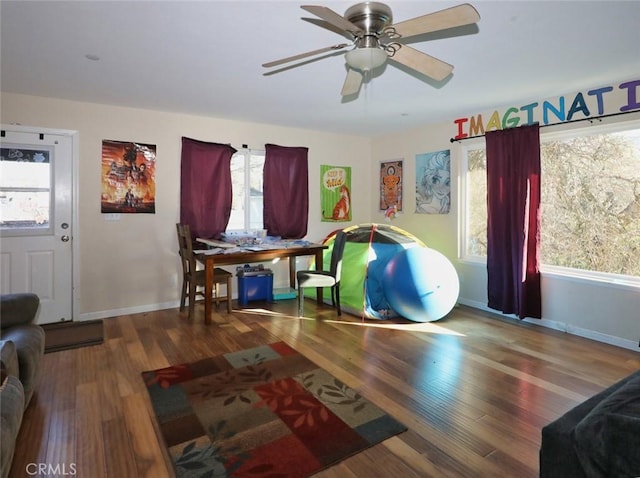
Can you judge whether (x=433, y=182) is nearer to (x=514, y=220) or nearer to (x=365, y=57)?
(x=514, y=220)

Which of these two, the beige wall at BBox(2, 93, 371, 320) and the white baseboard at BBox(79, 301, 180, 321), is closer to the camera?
the beige wall at BBox(2, 93, 371, 320)

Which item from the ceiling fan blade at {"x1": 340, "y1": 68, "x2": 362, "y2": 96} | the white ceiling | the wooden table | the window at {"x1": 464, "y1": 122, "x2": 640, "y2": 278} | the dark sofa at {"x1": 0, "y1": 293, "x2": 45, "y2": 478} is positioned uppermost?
the white ceiling

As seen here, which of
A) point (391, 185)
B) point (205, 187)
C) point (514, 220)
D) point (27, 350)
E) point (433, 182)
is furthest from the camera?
point (391, 185)

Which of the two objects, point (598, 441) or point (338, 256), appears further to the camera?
point (338, 256)

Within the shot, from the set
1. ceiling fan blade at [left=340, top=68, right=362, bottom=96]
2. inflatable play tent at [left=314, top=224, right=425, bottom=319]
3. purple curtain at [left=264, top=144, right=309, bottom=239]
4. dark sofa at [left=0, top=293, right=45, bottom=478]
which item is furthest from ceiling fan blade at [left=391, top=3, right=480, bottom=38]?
purple curtain at [left=264, top=144, right=309, bottom=239]

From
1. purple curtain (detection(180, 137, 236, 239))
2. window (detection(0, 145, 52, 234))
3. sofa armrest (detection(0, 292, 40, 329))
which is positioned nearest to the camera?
sofa armrest (detection(0, 292, 40, 329))

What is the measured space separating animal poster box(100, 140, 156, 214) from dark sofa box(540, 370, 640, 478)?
4.27 metres

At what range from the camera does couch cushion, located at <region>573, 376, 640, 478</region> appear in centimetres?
97

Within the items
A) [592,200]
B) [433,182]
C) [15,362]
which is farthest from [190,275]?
[592,200]

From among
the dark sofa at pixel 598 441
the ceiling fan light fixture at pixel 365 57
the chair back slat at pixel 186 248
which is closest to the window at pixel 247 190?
the chair back slat at pixel 186 248

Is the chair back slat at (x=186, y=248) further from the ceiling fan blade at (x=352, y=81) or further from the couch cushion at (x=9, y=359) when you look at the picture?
the ceiling fan blade at (x=352, y=81)

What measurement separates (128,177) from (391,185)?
3540 mm

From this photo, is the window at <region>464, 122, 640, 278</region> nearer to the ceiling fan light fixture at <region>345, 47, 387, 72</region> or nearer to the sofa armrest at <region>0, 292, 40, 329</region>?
the ceiling fan light fixture at <region>345, 47, 387, 72</region>

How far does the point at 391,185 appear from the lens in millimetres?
5547
